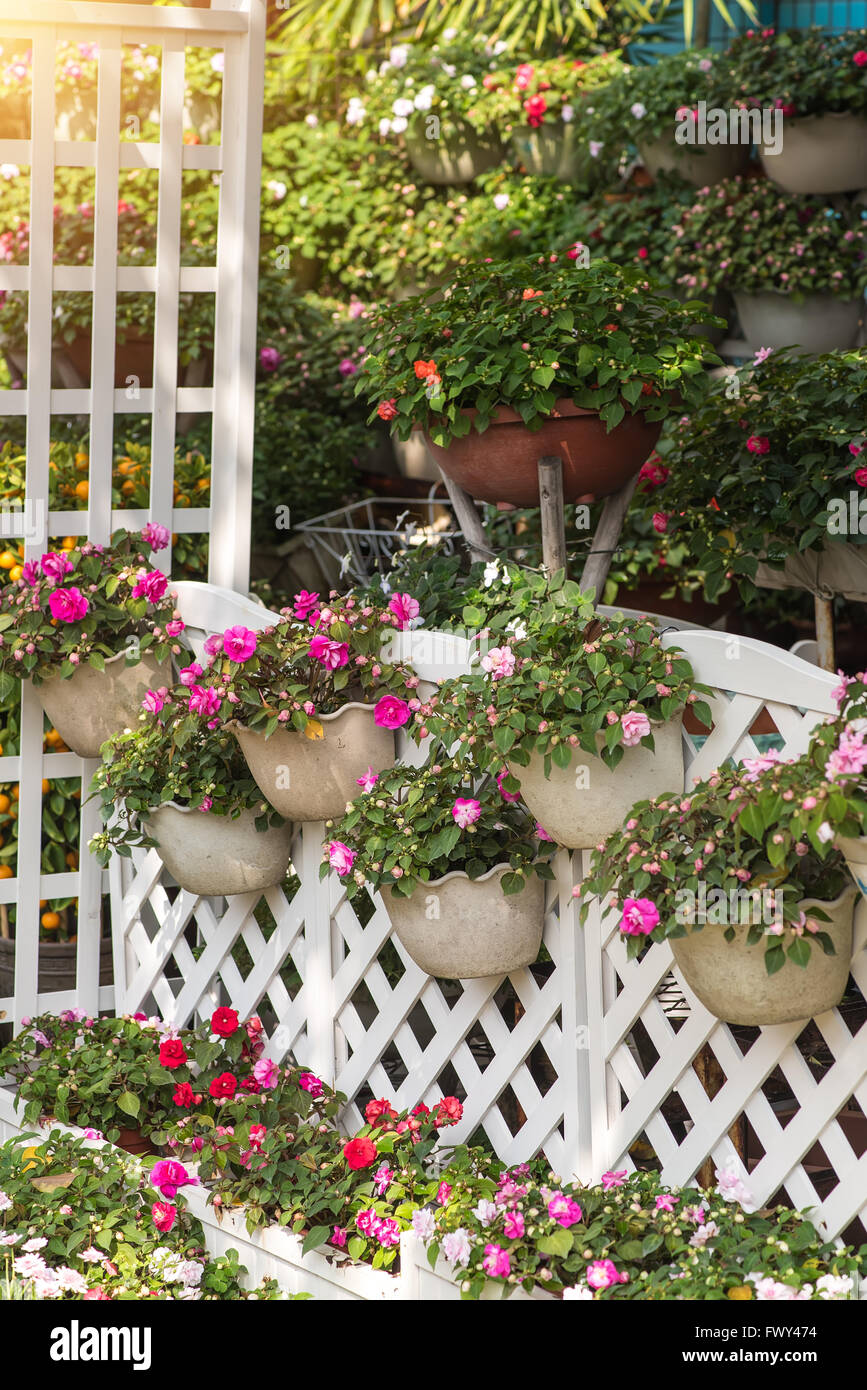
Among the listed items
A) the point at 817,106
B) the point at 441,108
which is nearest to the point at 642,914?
the point at 817,106

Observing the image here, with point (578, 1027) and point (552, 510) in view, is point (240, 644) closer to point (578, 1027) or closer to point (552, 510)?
point (552, 510)

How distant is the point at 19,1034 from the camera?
345cm

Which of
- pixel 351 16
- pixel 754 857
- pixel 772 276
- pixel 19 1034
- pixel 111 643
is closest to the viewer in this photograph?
pixel 754 857

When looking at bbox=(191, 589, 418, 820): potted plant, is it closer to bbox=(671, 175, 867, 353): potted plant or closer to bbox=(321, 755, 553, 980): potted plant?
bbox=(321, 755, 553, 980): potted plant

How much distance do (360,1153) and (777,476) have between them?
5.15ft

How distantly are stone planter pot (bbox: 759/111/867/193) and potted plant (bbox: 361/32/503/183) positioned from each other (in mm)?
1483

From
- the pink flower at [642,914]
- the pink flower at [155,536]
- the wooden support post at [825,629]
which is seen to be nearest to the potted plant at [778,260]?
the wooden support post at [825,629]

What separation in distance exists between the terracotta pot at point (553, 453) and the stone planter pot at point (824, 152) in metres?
2.69

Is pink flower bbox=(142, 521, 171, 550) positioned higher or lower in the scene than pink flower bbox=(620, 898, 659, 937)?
higher

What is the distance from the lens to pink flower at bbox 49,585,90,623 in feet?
10.2

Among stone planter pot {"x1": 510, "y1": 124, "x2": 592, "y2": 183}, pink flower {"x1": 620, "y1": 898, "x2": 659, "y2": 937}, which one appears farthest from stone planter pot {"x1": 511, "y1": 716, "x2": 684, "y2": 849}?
stone planter pot {"x1": 510, "y1": 124, "x2": 592, "y2": 183}
